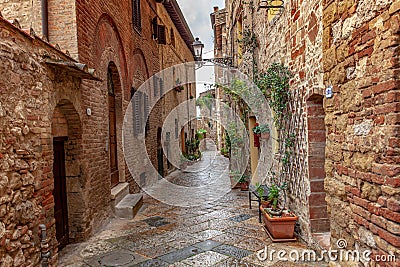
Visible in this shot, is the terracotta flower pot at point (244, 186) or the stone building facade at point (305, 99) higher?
the stone building facade at point (305, 99)

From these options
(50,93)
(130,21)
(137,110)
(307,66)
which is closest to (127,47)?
(130,21)

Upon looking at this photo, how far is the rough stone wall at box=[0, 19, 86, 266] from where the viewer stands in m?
2.95

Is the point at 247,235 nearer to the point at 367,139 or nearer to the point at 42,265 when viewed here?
the point at 42,265

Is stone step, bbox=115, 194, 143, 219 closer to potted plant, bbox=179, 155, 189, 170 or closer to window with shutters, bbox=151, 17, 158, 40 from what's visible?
window with shutters, bbox=151, 17, 158, 40

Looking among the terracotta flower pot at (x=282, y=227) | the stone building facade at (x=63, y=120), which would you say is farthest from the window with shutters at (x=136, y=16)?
the terracotta flower pot at (x=282, y=227)

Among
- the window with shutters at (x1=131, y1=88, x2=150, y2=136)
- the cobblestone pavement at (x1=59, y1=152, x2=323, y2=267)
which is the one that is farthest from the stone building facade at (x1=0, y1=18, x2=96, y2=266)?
the window with shutters at (x1=131, y1=88, x2=150, y2=136)

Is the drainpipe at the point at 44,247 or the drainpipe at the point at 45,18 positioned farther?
the drainpipe at the point at 45,18

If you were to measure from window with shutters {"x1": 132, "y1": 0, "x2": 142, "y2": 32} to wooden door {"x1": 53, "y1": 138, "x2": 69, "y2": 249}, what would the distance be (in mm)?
5225

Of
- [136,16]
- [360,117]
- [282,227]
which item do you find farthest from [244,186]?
[360,117]

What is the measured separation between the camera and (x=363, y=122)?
2312 mm

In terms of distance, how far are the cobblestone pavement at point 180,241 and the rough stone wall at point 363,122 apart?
175 centimetres

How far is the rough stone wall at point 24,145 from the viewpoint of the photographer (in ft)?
9.69

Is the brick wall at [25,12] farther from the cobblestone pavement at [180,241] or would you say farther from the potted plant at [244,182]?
the potted plant at [244,182]

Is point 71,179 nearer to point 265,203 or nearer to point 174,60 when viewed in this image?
point 265,203
